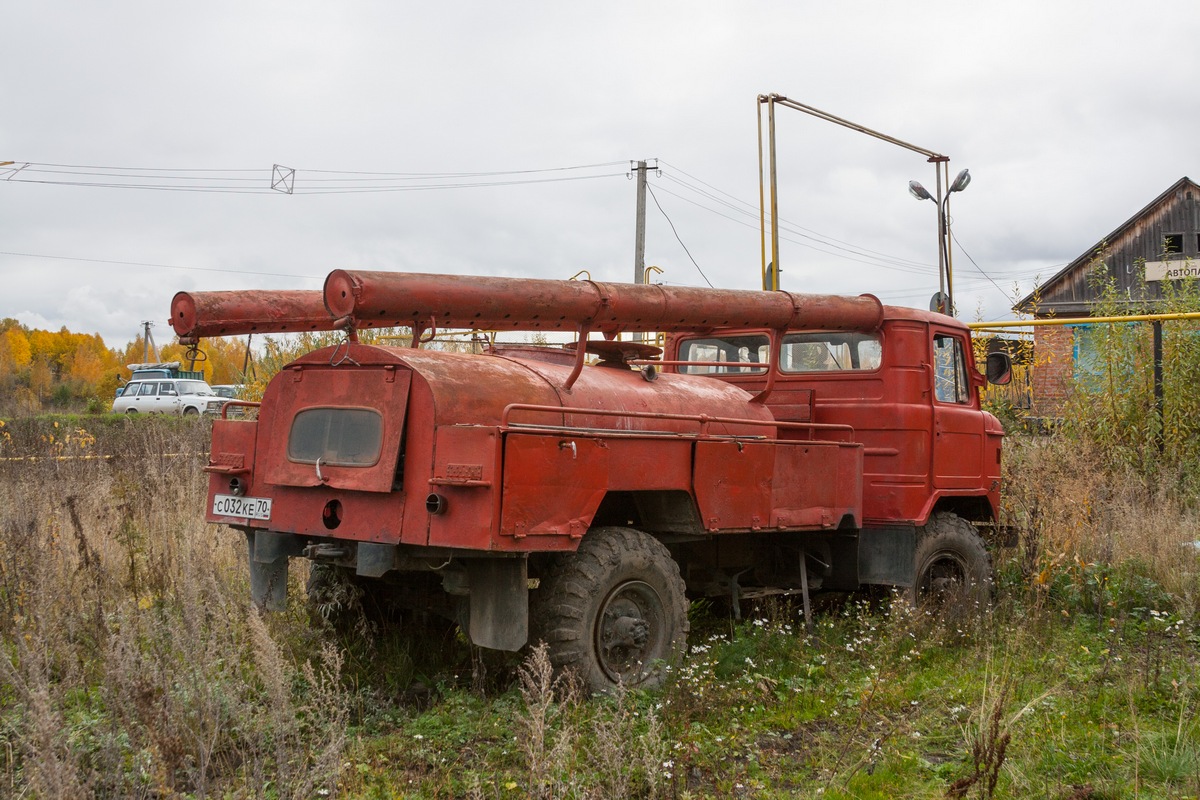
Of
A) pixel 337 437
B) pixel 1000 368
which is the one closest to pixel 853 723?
pixel 337 437

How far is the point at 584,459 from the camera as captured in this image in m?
5.32

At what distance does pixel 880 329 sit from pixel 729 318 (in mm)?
1890

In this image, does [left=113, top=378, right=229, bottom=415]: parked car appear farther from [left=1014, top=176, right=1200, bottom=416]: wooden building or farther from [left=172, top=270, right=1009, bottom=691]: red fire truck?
[left=172, top=270, right=1009, bottom=691]: red fire truck

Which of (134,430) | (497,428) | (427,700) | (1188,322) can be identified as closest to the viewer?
(497,428)

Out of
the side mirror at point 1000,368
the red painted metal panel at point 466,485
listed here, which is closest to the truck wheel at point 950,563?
the side mirror at point 1000,368

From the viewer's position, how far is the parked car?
125ft

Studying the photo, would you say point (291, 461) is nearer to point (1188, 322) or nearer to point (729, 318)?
point (729, 318)

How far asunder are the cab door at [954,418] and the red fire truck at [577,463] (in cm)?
5

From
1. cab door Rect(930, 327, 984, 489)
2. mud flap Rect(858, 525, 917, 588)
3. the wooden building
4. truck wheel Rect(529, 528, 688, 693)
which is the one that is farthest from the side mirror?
the wooden building

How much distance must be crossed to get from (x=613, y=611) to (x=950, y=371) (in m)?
4.11

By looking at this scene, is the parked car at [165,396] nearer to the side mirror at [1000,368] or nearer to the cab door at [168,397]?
the cab door at [168,397]

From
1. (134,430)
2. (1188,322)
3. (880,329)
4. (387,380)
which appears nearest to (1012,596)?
(880,329)

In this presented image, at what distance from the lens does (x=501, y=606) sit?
16.9ft

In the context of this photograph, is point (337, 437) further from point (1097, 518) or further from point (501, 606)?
point (1097, 518)
